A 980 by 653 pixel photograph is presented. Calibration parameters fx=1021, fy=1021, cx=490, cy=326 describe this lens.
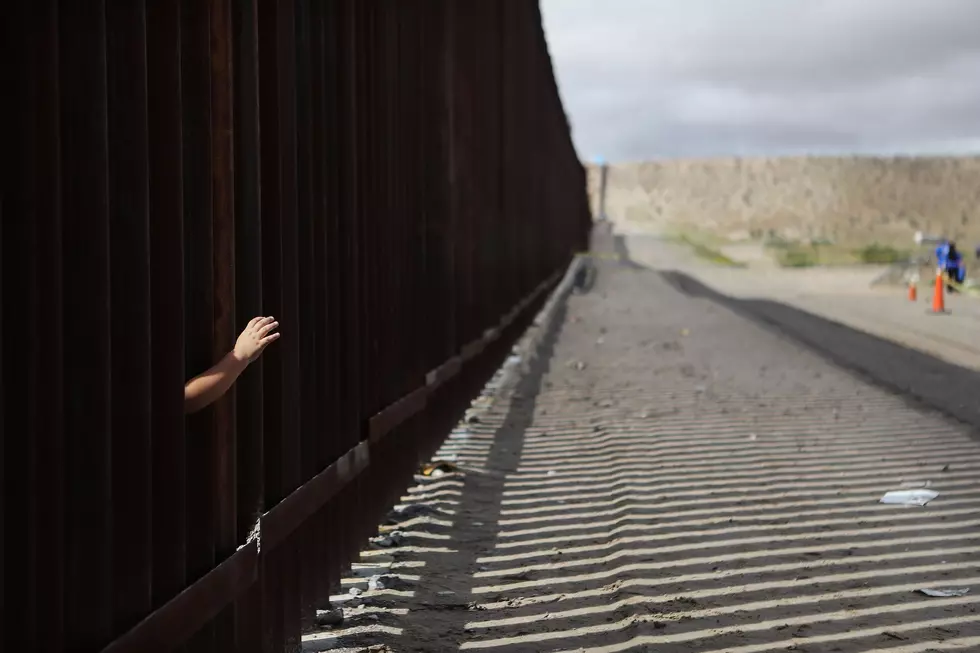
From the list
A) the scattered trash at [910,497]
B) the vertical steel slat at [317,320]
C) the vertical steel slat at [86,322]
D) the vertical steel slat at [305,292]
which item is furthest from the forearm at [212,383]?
the scattered trash at [910,497]

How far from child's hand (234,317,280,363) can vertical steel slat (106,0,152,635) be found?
1.45ft

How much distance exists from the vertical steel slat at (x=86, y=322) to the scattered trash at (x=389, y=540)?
97.8 inches

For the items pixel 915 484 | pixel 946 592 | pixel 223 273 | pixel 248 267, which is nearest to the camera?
pixel 223 273

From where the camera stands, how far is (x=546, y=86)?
1714 centimetres

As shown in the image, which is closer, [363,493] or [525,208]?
[363,493]

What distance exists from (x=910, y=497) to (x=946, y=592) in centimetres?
159

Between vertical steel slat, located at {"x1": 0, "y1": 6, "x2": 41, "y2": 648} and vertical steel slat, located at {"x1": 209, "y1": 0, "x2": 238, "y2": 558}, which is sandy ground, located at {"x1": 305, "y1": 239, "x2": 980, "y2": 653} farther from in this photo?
vertical steel slat, located at {"x1": 0, "y1": 6, "x2": 41, "y2": 648}

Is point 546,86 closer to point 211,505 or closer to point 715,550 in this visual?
point 715,550

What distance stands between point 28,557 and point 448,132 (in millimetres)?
4993

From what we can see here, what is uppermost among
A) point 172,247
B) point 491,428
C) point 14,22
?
point 14,22

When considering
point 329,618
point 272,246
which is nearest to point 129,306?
point 272,246

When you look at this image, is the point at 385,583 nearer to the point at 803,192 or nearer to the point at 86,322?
the point at 86,322

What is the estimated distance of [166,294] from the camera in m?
2.19

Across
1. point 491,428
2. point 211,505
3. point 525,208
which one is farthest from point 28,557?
point 525,208
